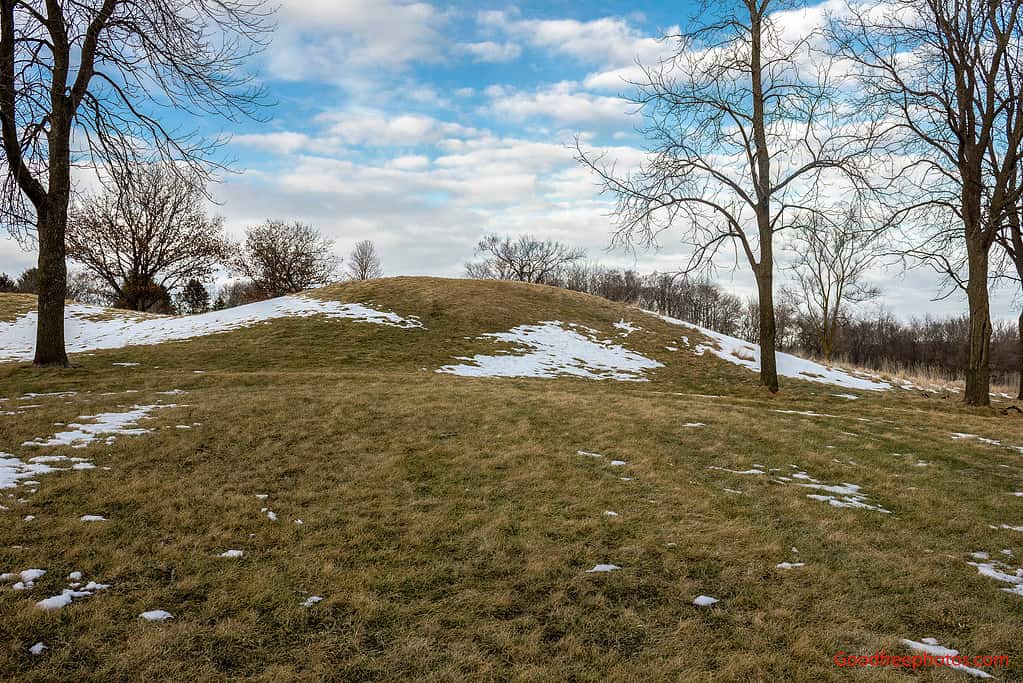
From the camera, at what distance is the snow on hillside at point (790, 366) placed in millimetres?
21188

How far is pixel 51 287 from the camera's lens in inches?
475

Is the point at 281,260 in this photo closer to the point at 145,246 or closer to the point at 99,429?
the point at 145,246

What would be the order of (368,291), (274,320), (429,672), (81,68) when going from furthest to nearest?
(368,291) < (274,320) < (81,68) < (429,672)

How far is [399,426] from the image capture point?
28.3ft

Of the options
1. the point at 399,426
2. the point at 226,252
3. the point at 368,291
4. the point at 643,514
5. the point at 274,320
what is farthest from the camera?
the point at 226,252

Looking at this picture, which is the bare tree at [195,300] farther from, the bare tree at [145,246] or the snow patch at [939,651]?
the snow patch at [939,651]

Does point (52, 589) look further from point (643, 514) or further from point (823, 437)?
point (823, 437)

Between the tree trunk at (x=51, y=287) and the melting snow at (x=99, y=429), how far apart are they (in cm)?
584

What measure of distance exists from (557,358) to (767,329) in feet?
26.8

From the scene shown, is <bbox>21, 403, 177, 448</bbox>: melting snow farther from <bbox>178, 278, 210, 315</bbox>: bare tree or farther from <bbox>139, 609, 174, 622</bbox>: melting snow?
<bbox>178, 278, 210, 315</bbox>: bare tree

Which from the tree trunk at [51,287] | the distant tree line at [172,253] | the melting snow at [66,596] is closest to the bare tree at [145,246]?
the distant tree line at [172,253]

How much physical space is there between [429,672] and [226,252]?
44.8 metres

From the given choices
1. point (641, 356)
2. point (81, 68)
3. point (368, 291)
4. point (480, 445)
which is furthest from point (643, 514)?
point (368, 291)

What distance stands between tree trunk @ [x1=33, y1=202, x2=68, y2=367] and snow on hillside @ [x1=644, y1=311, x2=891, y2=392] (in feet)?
74.6
